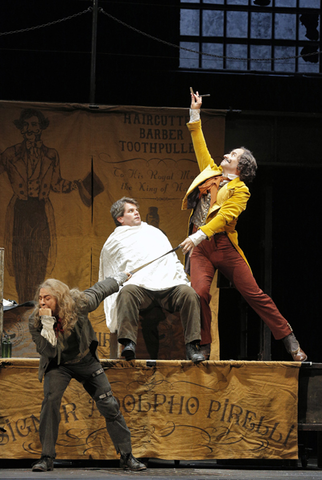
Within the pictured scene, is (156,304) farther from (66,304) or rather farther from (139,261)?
(66,304)

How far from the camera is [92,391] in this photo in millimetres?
4727

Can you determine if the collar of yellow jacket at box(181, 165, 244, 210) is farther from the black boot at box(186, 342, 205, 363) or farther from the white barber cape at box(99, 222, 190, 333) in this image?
the black boot at box(186, 342, 205, 363)

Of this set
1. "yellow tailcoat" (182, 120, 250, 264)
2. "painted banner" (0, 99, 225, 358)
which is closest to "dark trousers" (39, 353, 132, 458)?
"yellow tailcoat" (182, 120, 250, 264)

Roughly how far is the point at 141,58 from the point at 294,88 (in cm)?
207

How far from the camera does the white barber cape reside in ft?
18.5

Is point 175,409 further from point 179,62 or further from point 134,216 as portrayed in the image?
point 179,62

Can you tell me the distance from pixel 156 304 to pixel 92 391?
45.3 inches

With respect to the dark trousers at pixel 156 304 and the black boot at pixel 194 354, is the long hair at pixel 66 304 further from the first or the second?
the black boot at pixel 194 354

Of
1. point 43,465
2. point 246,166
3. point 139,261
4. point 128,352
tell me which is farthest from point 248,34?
point 43,465

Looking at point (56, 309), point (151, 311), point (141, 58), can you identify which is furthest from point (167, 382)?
point (141, 58)

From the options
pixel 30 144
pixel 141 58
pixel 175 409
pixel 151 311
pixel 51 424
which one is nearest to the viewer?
pixel 51 424

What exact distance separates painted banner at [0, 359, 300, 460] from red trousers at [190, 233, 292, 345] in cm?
53

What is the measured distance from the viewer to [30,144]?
8109mm

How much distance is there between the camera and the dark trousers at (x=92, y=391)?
457cm
